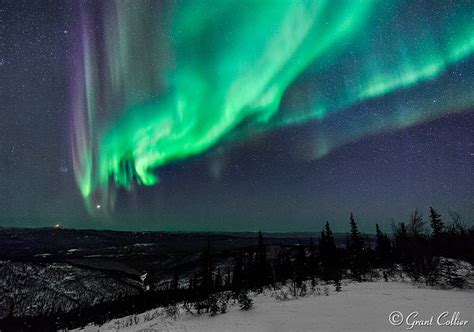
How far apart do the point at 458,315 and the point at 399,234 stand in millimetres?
40031

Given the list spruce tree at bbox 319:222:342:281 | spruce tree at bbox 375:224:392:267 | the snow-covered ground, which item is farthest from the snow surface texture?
the snow-covered ground

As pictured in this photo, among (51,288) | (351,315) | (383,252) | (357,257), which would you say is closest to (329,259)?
(357,257)

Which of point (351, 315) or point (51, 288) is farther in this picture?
point (51, 288)

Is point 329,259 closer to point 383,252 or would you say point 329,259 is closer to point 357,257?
point 357,257

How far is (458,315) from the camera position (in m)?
14.1

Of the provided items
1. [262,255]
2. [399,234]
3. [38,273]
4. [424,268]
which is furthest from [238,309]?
[38,273]

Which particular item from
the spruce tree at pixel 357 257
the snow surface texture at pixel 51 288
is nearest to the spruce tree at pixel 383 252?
the spruce tree at pixel 357 257

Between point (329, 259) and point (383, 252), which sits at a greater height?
point (329, 259)

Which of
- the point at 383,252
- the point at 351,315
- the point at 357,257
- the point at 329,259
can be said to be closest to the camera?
the point at 351,315

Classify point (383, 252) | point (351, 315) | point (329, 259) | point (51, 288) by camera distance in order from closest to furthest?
point (351, 315) < point (329, 259) < point (383, 252) < point (51, 288)

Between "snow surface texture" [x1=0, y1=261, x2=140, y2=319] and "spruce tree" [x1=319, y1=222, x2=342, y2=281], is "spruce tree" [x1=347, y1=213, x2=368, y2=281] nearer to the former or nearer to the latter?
"spruce tree" [x1=319, y1=222, x2=342, y2=281]

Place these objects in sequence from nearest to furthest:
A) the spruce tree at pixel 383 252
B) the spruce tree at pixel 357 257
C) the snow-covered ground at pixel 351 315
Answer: the snow-covered ground at pixel 351 315
the spruce tree at pixel 357 257
the spruce tree at pixel 383 252

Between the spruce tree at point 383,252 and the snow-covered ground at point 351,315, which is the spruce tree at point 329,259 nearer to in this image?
the spruce tree at point 383,252

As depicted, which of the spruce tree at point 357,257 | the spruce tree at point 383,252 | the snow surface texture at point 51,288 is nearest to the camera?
the spruce tree at point 357,257
